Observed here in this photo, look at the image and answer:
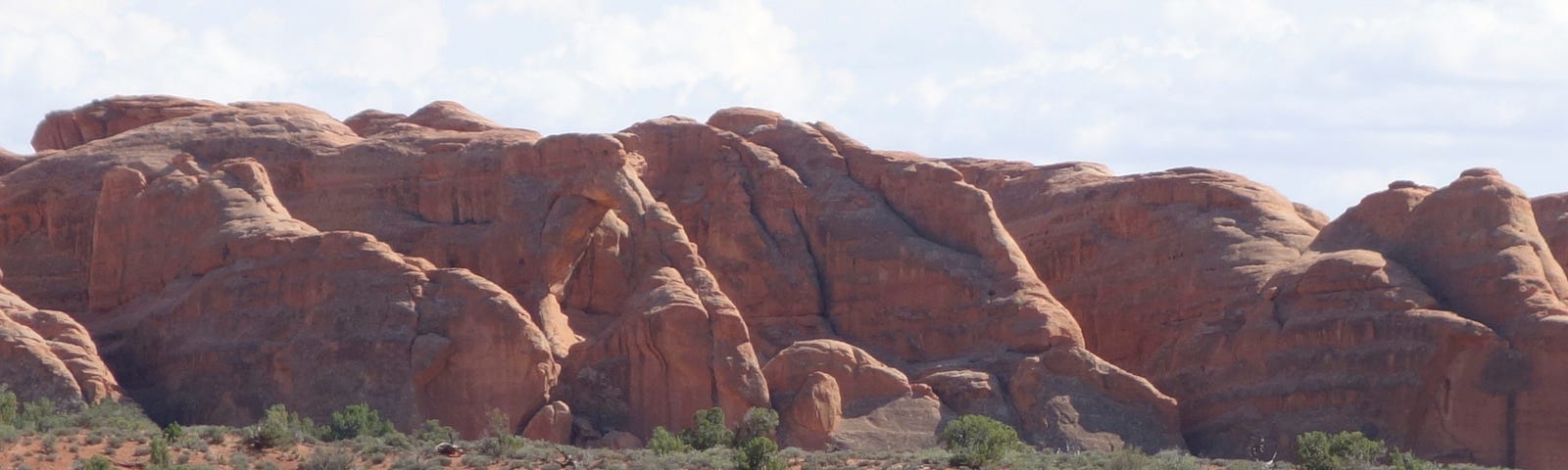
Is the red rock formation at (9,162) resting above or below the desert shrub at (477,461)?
above

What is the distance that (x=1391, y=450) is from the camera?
8050cm

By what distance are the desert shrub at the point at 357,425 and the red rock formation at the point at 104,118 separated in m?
22.1

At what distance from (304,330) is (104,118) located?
62.3 ft

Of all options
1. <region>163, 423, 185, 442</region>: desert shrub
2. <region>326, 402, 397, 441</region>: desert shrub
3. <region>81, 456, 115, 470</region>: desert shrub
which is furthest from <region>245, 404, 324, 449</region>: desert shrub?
<region>81, 456, 115, 470</region>: desert shrub

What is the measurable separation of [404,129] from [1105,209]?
63.6 feet

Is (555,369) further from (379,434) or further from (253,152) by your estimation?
(253,152)

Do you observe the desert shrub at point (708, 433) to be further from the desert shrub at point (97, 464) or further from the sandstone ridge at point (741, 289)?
the desert shrub at point (97, 464)

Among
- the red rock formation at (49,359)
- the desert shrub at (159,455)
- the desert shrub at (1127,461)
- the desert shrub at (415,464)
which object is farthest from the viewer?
the red rock formation at (49,359)

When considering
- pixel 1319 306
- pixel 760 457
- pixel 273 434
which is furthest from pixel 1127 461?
pixel 273 434

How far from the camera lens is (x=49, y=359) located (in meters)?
78.5

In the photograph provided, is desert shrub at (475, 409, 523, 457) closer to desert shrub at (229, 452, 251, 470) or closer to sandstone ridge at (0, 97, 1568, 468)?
desert shrub at (229, 452, 251, 470)

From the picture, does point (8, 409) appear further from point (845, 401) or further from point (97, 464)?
point (845, 401)

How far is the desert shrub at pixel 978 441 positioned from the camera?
229ft

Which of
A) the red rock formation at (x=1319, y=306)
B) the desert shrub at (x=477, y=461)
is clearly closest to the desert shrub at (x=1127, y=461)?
the red rock formation at (x=1319, y=306)
